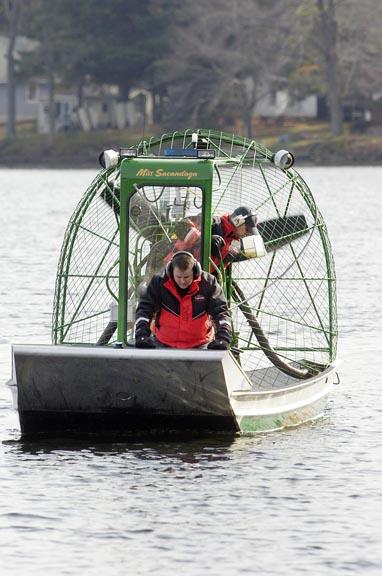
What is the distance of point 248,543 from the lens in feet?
44.6

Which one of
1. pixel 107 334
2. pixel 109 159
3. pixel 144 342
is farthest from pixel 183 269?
pixel 107 334

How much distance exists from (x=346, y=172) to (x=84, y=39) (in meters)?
19.4

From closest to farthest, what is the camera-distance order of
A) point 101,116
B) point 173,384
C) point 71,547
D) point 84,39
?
point 71,547, point 173,384, point 84,39, point 101,116

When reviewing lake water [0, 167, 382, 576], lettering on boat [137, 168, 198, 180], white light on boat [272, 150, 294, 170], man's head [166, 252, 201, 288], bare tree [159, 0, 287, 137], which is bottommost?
lake water [0, 167, 382, 576]

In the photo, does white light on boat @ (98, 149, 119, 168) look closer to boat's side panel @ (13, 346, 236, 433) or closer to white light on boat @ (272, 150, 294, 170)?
white light on boat @ (272, 150, 294, 170)

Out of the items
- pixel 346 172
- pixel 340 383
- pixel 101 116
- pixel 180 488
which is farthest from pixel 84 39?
pixel 180 488

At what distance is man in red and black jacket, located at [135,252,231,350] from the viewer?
1631cm

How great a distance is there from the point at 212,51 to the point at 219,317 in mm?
90152

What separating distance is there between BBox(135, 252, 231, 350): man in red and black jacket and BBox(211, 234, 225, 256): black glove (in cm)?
87

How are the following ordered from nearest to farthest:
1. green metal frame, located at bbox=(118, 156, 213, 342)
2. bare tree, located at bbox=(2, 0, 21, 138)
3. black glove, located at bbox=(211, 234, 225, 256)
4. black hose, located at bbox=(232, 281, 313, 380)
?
green metal frame, located at bbox=(118, 156, 213, 342) < black glove, located at bbox=(211, 234, 225, 256) < black hose, located at bbox=(232, 281, 313, 380) < bare tree, located at bbox=(2, 0, 21, 138)

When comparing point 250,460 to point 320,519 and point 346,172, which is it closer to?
point 320,519

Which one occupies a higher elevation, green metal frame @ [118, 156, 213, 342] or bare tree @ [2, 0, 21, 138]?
bare tree @ [2, 0, 21, 138]

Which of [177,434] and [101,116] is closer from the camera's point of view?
[177,434]

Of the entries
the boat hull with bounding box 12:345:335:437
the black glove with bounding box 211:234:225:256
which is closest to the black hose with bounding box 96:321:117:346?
the boat hull with bounding box 12:345:335:437
